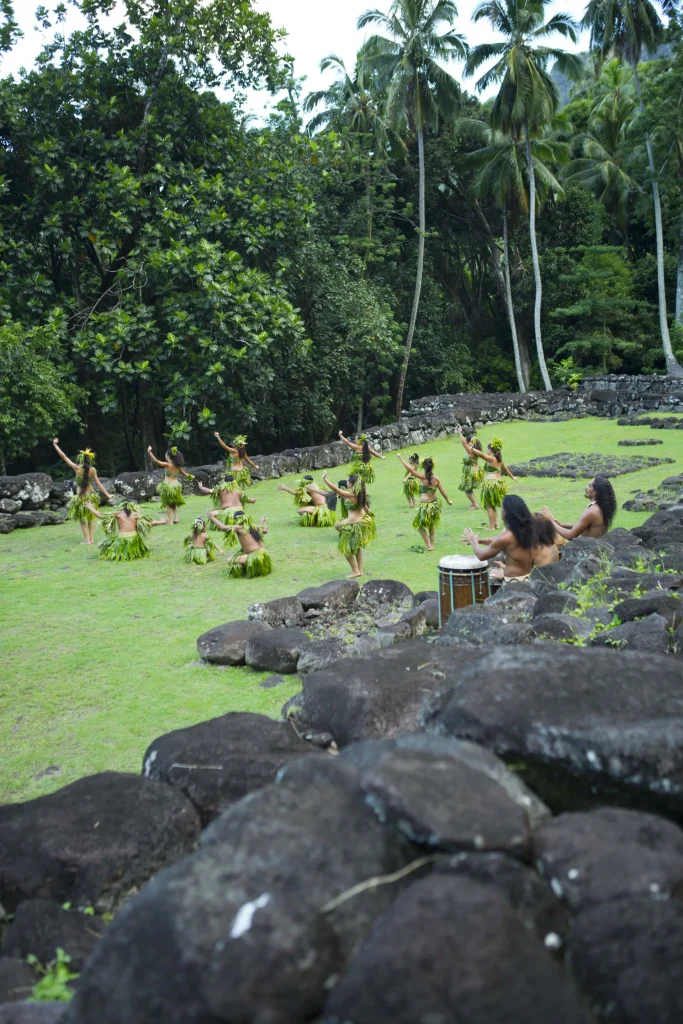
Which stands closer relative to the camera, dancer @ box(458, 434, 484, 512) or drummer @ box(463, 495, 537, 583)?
drummer @ box(463, 495, 537, 583)

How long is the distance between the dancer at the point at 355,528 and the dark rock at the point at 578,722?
5.99 meters

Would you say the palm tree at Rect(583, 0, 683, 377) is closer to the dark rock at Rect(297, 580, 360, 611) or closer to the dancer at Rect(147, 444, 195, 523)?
the dancer at Rect(147, 444, 195, 523)

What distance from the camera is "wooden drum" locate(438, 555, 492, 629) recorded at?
682 centimetres

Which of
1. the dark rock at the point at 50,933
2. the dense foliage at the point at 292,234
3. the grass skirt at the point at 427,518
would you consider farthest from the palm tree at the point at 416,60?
the dark rock at the point at 50,933

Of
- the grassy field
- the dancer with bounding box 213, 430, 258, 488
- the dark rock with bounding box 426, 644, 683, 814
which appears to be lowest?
the grassy field

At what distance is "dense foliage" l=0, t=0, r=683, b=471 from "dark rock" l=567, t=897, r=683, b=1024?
50.1 ft

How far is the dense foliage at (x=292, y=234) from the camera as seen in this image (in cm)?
1836

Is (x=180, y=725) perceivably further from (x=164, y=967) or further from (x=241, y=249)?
(x=241, y=249)

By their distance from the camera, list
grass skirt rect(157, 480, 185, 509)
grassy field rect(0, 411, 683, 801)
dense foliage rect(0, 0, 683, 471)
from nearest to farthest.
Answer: grassy field rect(0, 411, 683, 801), grass skirt rect(157, 480, 185, 509), dense foliage rect(0, 0, 683, 471)

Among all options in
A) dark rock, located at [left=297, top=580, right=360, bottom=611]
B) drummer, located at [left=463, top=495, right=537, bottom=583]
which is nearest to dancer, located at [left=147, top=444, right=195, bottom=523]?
dark rock, located at [left=297, top=580, right=360, bottom=611]

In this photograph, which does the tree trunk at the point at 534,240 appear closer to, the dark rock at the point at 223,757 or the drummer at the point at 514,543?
the drummer at the point at 514,543

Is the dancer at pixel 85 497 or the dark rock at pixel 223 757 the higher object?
the dancer at pixel 85 497

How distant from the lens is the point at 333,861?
2.02 metres

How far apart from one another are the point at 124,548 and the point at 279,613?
431 centimetres
